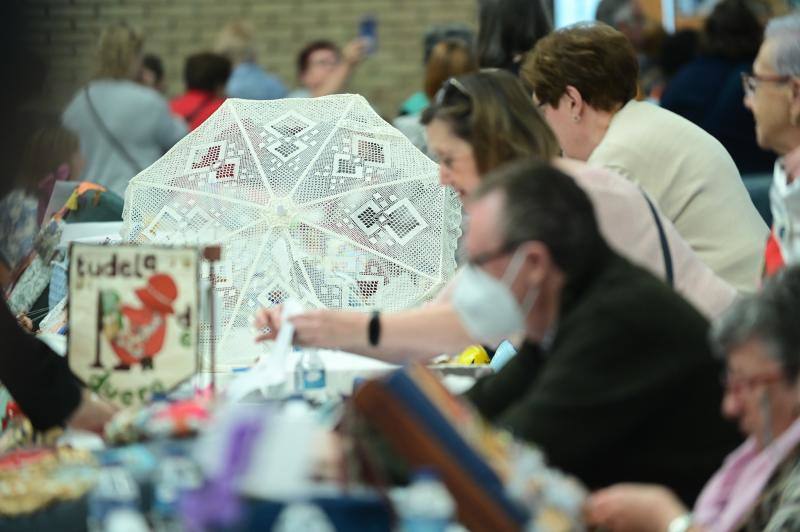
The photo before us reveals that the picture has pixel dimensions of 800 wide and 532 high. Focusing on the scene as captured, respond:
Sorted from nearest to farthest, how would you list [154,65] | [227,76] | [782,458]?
[782,458]
[227,76]
[154,65]

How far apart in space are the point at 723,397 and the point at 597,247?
348 millimetres

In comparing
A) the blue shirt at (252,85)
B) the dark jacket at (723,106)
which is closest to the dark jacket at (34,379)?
the dark jacket at (723,106)

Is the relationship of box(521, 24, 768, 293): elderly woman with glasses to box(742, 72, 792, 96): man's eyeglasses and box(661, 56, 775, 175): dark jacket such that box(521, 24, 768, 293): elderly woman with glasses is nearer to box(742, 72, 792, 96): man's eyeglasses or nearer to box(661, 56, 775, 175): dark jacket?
box(742, 72, 792, 96): man's eyeglasses

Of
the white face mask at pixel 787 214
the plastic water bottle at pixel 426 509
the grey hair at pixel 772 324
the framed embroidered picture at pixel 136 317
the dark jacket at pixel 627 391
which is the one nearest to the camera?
the plastic water bottle at pixel 426 509

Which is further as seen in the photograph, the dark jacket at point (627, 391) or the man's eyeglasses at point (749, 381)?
the dark jacket at point (627, 391)

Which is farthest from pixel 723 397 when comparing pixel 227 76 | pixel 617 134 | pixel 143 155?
pixel 227 76

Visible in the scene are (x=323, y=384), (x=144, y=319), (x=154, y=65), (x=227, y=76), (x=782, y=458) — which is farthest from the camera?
(x=154, y=65)

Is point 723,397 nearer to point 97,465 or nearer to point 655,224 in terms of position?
point 655,224

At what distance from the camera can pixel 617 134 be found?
14.8 ft

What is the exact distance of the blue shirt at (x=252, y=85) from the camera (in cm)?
973

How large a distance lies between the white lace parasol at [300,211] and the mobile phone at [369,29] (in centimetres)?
732

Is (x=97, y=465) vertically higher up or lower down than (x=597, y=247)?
lower down

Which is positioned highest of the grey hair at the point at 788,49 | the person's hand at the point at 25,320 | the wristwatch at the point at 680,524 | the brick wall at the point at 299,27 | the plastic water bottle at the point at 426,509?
the grey hair at the point at 788,49

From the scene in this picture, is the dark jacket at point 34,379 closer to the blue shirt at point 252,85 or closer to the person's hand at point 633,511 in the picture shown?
the person's hand at point 633,511
